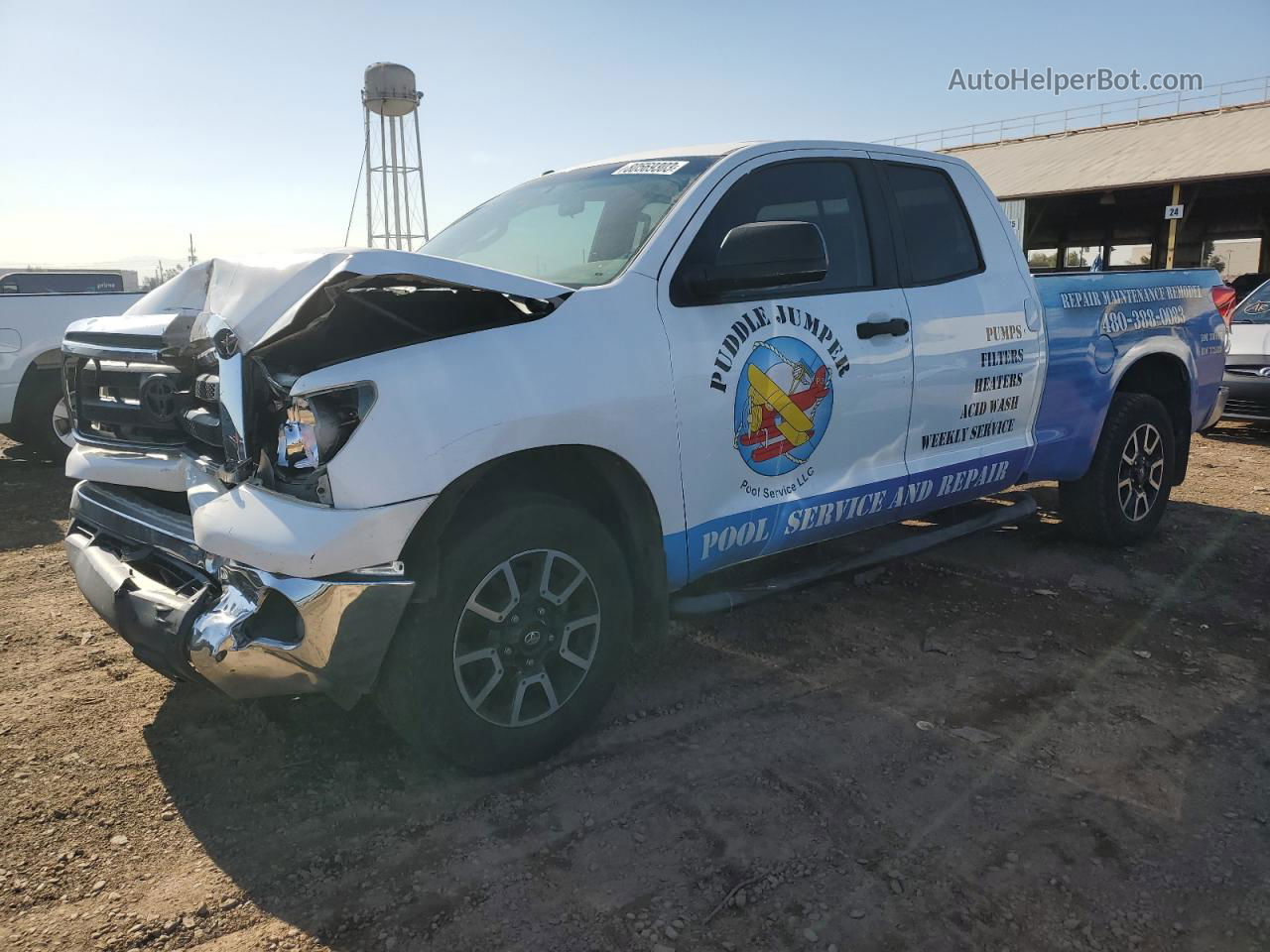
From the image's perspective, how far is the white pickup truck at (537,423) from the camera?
244 centimetres

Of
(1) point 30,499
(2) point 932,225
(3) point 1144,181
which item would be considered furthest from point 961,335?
(3) point 1144,181

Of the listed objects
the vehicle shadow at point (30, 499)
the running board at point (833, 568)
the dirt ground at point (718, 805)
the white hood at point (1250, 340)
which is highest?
the white hood at point (1250, 340)

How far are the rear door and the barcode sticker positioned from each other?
3.21 ft

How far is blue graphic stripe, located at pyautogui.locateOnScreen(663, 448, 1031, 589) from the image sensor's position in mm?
3172

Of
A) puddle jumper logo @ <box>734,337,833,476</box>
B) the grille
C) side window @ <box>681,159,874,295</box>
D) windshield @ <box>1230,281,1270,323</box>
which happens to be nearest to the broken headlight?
the grille

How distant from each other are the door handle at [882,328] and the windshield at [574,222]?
830 mm

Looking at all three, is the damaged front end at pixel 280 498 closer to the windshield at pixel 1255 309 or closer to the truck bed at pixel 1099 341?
the truck bed at pixel 1099 341

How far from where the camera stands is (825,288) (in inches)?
138

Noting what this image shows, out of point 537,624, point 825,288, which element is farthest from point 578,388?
point 825,288

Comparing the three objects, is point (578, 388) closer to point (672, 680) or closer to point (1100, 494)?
point (672, 680)

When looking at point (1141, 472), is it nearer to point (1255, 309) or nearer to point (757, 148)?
point (757, 148)

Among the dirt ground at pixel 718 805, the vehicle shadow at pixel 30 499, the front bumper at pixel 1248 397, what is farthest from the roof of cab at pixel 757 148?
the front bumper at pixel 1248 397

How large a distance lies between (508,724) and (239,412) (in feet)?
3.83

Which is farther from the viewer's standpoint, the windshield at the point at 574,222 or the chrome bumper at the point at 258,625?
the windshield at the point at 574,222
